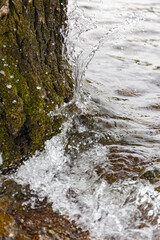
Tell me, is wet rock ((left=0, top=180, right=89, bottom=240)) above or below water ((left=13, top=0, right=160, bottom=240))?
above

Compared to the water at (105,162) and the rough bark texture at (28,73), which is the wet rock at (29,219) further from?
the rough bark texture at (28,73)

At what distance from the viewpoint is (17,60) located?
7.23 ft

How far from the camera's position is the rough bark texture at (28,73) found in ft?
Result: 7.02

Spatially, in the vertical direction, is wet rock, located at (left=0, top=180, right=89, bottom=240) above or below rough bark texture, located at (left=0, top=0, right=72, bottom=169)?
below

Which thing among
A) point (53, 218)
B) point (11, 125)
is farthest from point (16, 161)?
point (53, 218)

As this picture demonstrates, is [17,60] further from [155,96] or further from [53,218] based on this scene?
[155,96]

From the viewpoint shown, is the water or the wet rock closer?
the wet rock

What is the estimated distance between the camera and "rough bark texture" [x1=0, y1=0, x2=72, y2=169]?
2.14m

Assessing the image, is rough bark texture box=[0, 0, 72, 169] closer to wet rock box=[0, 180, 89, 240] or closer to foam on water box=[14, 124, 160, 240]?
foam on water box=[14, 124, 160, 240]

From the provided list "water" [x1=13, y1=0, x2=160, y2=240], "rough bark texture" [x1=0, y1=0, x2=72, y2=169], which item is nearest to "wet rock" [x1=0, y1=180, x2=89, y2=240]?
"water" [x1=13, y1=0, x2=160, y2=240]

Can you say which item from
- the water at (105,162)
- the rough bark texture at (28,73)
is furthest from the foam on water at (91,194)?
the rough bark texture at (28,73)

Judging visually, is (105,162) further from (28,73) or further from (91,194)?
(28,73)

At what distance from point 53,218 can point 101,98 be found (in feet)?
6.69

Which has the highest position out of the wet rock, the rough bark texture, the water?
the rough bark texture
